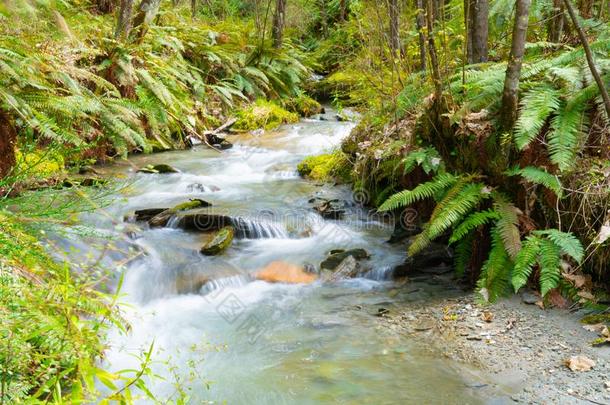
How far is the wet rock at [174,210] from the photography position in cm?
702

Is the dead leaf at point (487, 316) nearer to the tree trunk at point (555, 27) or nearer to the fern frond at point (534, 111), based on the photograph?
the fern frond at point (534, 111)

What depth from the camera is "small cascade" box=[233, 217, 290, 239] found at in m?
7.07

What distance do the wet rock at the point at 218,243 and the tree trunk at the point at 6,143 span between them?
239cm

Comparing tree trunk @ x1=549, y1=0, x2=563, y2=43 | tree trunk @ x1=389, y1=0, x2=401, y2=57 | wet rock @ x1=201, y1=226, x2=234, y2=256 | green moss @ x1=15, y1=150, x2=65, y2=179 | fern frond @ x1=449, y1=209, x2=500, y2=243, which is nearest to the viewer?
green moss @ x1=15, y1=150, x2=65, y2=179

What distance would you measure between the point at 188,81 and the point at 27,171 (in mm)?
10425

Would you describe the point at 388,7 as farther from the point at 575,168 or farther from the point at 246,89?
the point at 246,89

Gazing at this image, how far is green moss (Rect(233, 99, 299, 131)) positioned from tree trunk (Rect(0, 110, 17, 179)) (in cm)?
789

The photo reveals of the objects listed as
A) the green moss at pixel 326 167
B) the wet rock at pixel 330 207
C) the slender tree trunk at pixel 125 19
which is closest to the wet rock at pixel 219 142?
the green moss at pixel 326 167

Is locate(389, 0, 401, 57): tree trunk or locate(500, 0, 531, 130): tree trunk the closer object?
locate(500, 0, 531, 130): tree trunk

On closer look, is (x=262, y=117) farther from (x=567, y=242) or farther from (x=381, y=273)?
(x=567, y=242)

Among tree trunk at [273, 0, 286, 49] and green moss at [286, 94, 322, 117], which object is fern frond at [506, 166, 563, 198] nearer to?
green moss at [286, 94, 322, 117]

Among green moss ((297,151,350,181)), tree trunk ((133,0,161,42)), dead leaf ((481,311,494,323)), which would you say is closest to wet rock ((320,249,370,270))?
dead leaf ((481,311,494,323))

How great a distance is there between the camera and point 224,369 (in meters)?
4.06

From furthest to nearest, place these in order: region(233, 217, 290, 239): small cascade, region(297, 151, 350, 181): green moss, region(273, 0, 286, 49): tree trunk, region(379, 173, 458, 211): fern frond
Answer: region(273, 0, 286, 49): tree trunk → region(297, 151, 350, 181): green moss → region(233, 217, 290, 239): small cascade → region(379, 173, 458, 211): fern frond
